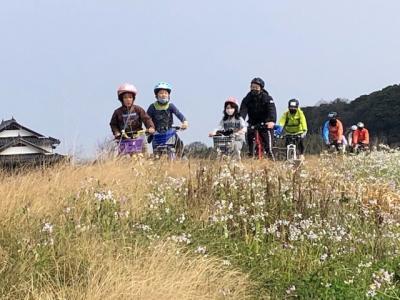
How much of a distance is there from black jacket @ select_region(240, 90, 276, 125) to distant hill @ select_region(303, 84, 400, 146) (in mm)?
32125

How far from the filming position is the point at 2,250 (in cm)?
485

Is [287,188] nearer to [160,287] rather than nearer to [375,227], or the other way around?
[375,227]

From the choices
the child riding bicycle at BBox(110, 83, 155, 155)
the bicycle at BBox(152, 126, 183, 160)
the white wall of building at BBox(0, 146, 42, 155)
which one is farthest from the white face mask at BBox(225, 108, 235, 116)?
Result: the white wall of building at BBox(0, 146, 42, 155)

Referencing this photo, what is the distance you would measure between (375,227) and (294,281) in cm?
155

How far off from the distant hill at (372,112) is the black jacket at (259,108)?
1265 inches

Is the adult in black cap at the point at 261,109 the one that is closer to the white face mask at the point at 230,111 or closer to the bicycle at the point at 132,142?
the white face mask at the point at 230,111

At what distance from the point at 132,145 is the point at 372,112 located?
144 ft

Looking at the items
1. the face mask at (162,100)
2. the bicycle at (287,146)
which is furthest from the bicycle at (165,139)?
the bicycle at (287,146)

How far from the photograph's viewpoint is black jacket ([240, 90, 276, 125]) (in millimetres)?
13852

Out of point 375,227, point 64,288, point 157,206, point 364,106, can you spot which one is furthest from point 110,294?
point 364,106

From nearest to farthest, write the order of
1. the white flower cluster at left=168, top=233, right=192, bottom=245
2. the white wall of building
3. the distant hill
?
the white flower cluster at left=168, top=233, right=192, bottom=245, the white wall of building, the distant hill

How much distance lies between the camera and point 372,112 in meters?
52.2

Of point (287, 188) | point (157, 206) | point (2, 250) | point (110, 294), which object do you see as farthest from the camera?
point (287, 188)

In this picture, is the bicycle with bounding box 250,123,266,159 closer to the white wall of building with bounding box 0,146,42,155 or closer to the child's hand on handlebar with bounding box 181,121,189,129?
the child's hand on handlebar with bounding box 181,121,189,129
